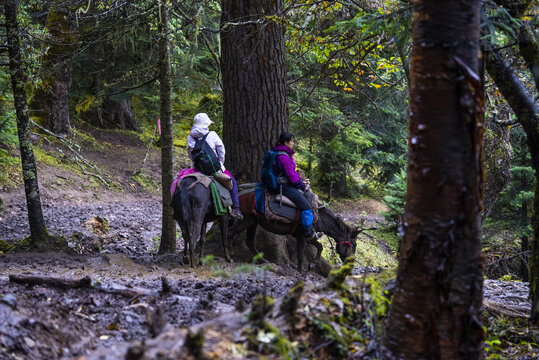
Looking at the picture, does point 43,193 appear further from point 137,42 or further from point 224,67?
point 224,67

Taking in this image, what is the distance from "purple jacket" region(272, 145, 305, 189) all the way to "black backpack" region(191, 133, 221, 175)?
43.5 inches

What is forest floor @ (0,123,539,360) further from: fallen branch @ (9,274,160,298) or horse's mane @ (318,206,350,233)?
horse's mane @ (318,206,350,233)

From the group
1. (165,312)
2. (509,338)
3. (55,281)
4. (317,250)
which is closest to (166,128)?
(317,250)

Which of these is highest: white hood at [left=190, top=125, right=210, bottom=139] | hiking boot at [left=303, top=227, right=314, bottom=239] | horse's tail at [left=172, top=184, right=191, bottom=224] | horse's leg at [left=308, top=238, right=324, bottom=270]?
white hood at [left=190, top=125, right=210, bottom=139]

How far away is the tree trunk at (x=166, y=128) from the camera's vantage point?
34.5ft

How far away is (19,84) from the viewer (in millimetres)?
8727

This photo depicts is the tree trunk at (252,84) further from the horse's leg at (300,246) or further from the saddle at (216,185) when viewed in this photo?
the horse's leg at (300,246)

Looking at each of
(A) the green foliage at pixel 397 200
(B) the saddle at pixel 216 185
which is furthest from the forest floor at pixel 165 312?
(A) the green foliage at pixel 397 200

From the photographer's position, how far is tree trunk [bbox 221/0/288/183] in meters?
9.43

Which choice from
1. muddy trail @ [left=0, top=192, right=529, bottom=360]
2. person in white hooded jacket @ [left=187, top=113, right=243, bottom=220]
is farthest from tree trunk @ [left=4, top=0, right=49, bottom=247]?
person in white hooded jacket @ [left=187, top=113, right=243, bottom=220]

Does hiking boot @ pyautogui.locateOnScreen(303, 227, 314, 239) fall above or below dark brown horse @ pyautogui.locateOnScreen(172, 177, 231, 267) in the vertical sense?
below

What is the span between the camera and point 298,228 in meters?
9.56

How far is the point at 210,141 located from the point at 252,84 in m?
1.58

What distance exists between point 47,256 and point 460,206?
795 cm
